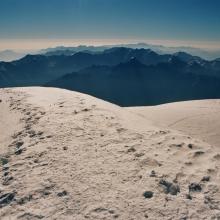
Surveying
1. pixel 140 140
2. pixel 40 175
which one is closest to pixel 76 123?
pixel 140 140

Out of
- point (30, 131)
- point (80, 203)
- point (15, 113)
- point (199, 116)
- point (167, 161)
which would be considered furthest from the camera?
point (199, 116)

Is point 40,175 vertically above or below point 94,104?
below

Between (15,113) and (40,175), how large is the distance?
1018 cm

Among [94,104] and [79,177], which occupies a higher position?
[94,104]

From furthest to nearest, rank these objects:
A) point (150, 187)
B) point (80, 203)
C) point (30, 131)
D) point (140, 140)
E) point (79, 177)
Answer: point (30, 131) < point (140, 140) < point (79, 177) < point (150, 187) < point (80, 203)

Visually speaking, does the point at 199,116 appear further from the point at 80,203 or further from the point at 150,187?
the point at 80,203

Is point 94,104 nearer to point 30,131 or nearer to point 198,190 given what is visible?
point 30,131

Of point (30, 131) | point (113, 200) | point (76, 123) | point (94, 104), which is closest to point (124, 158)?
point (113, 200)

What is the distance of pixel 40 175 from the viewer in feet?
37.3

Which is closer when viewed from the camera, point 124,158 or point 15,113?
point 124,158

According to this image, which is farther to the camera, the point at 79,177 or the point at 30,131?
the point at 30,131

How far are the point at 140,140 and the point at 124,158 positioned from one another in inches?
81.2

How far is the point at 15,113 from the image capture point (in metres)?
20.7

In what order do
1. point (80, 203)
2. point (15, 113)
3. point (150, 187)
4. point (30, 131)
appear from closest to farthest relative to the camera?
point (80, 203) < point (150, 187) < point (30, 131) < point (15, 113)
